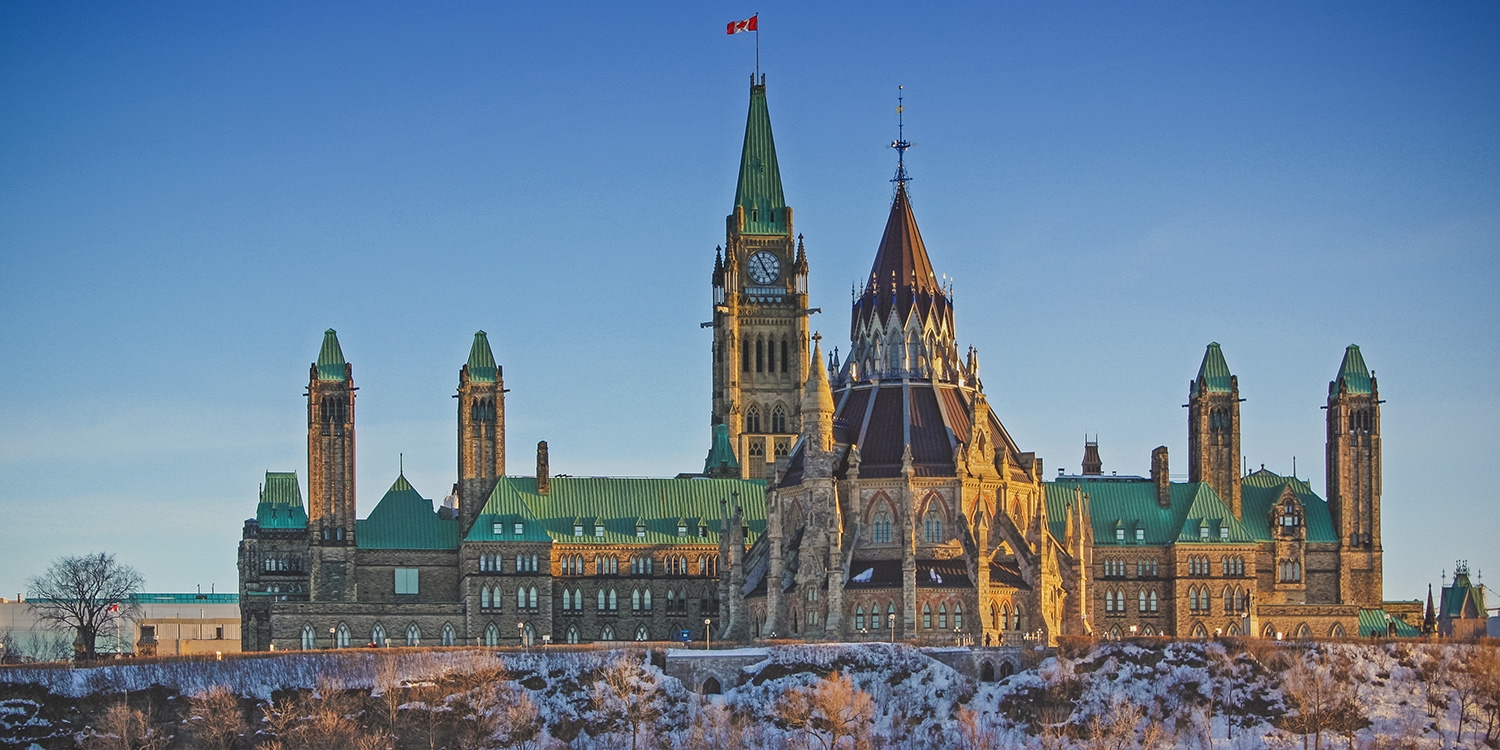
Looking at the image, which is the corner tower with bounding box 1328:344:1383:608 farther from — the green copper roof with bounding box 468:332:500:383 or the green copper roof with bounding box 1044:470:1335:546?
the green copper roof with bounding box 468:332:500:383

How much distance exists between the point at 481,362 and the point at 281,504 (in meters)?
17.7

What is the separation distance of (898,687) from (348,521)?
5113 cm

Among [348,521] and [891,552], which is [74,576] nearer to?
[348,521]

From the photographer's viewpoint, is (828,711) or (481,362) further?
(481,362)

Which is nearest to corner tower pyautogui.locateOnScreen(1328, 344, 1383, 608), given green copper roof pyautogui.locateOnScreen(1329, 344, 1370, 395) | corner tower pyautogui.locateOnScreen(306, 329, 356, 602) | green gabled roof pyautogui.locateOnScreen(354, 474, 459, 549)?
green copper roof pyautogui.locateOnScreen(1329, 344, 1370, 395)

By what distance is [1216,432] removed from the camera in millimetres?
193375

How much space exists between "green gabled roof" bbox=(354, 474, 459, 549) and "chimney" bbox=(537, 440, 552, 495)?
664cm

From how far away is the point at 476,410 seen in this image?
189875mm

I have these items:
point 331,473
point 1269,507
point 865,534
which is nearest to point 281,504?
point 331,473

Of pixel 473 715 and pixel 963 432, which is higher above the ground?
pixel 963 432

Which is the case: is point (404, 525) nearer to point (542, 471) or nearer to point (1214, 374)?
point (542, 471)

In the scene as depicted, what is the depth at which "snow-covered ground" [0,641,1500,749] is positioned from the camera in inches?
5586

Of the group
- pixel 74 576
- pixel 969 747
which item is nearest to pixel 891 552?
pixel 969 747

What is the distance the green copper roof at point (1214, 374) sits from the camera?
193500 millimetres
